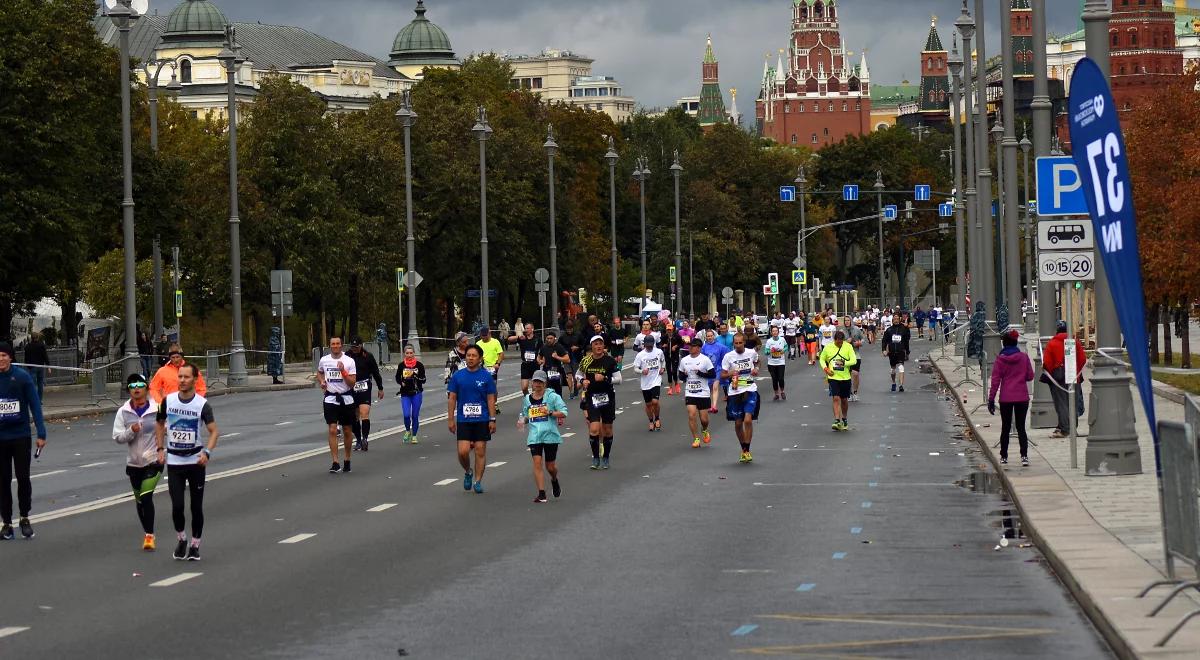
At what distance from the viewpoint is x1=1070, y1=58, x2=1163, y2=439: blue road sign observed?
40.1 feet

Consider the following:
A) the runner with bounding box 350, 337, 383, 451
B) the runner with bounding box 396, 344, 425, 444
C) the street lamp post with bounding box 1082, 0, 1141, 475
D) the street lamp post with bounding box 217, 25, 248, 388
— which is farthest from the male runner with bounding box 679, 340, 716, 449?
the street lamp post with bounding box 217, 25, 248, 388

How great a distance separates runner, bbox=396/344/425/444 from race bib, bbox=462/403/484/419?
7.44m

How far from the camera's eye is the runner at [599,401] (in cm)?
2438

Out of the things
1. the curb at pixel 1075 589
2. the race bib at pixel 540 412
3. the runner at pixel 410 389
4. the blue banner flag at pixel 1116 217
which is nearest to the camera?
the curb at pixel 1075 589

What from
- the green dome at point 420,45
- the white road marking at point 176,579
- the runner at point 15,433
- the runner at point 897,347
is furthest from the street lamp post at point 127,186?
the green dome at point 420,45

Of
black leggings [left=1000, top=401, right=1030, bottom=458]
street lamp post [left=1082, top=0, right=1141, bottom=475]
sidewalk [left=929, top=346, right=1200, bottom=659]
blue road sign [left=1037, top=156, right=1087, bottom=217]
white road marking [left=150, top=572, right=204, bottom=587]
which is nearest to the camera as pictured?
sidewalk [left=929, top=346, right=1200, bottom=659]

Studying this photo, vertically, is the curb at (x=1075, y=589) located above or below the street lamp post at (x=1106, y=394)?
below

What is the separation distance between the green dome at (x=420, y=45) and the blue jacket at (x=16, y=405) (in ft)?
524

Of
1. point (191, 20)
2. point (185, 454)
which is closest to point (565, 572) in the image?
point (185, 454)

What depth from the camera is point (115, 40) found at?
15525cm

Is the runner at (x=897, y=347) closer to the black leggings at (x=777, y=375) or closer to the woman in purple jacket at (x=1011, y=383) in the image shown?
the black leggings at (x=777, y=375)

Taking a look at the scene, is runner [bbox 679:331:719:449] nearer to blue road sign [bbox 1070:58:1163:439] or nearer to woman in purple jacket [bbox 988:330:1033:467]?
woman in purple jacket [bbox 988:330:1033:467]

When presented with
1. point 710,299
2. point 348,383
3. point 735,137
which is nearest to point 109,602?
point 348,383

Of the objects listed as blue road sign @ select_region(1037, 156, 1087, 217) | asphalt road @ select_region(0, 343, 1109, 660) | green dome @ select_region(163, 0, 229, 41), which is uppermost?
green dome @ select_region(163, 0, 229, 41)
